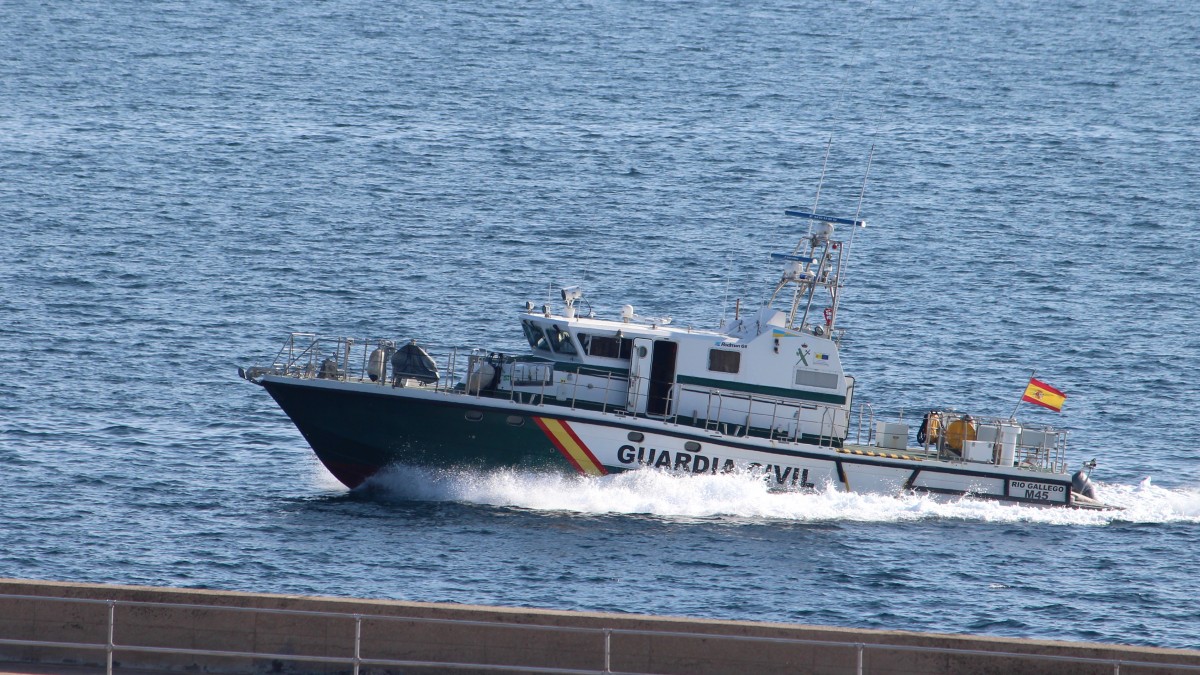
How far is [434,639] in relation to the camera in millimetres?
17156

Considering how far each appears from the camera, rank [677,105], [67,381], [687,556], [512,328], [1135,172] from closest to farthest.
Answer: [687,556] → [67,381] → [512,328] → [1135,172] → [677,105]

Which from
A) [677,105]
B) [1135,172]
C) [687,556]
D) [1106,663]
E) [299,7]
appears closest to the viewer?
[1106,663]

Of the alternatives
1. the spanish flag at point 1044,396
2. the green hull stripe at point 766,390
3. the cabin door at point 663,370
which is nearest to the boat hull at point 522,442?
the cabin door at point 663,370

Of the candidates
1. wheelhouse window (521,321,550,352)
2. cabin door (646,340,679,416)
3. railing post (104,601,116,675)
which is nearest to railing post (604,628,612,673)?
railing post (104,601,116,675)

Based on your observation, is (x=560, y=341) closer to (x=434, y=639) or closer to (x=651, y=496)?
(x=651, y=496)

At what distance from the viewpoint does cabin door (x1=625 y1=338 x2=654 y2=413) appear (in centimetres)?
3262

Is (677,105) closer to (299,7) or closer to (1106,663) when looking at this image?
(299,7)

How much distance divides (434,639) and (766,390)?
1674 cm

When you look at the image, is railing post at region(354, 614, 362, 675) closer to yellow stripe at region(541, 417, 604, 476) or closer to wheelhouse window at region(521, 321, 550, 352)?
yellow stripe at region(541, 417, 604, 476)

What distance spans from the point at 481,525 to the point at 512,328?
1996 cm

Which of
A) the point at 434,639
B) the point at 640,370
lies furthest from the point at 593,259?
the point at 434,639

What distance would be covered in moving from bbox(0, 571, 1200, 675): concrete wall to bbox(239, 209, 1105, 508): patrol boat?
47.6ft

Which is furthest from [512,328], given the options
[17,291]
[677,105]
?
[677,105]

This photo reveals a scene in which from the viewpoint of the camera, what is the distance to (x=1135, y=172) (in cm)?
7625
